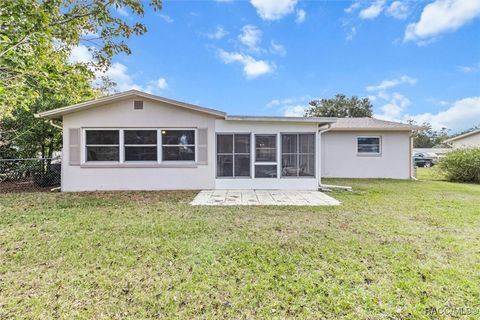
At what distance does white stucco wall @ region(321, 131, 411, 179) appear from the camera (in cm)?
1366

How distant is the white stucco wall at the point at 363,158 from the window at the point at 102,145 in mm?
10042

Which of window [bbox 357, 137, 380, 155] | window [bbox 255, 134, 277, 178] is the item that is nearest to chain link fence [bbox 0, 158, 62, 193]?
window [bbox 255, 134, 277, 178]

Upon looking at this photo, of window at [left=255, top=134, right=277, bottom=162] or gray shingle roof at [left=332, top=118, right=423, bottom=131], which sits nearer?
window at [left=255, top=134, right=277, bottom=162]

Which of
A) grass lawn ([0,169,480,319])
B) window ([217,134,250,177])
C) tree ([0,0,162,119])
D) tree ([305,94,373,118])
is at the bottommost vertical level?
grass lawn ([0,169,480,319])

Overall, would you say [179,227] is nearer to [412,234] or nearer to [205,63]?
[412,234]

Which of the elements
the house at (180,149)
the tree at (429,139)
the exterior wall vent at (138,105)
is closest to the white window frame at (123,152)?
the house at (180,149)

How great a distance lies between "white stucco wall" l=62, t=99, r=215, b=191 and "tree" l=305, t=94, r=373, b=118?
30661mm

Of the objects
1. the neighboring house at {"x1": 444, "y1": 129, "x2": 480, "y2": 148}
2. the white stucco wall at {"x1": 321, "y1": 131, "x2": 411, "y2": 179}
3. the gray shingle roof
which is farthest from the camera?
the neighboring house at {"x1": 444, "y1": 129, "x2": 480, "y2": 148}

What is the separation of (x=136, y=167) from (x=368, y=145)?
11510mm

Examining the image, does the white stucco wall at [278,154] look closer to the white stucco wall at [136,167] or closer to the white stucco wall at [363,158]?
the white stucco wall at [136,167]

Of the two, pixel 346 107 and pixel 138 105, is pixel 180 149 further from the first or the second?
pixel 346 107

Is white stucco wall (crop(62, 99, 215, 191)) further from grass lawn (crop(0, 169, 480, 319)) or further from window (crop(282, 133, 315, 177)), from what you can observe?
grass lawn (crop(0, 169, 480, 319))

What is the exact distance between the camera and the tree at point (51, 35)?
522 centimetres

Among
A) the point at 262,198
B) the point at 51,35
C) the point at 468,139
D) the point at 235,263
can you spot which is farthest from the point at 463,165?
the point at 51,35
